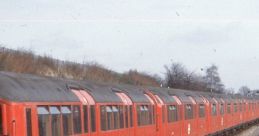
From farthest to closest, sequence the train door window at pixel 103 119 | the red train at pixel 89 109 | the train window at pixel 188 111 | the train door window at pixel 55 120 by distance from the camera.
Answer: the train window at pixel 188 111, the train door window at pixel 103 119, the train door window at pixel 55 120, the red train at pixel 89 109

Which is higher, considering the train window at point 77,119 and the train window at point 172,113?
the train window at point 77,119

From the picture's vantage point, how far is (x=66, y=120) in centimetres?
1170

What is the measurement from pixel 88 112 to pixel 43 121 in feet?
10.3

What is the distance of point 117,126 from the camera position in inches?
632

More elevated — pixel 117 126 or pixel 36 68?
pixel 36 68

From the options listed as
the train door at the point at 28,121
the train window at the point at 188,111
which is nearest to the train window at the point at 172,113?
the train window at the point at 188,111

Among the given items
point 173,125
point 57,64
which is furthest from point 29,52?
point 173,125

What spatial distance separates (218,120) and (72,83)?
2486 cm

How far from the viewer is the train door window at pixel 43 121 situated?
1023 centimetres

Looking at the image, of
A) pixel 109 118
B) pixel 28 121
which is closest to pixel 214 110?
pixel 109 118

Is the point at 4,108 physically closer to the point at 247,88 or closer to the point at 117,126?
the point at 117,126

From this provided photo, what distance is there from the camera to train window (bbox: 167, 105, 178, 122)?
23734mm

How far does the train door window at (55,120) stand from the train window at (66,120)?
335mm

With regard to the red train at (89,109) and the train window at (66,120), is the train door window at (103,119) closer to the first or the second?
the red train at (89,109)
